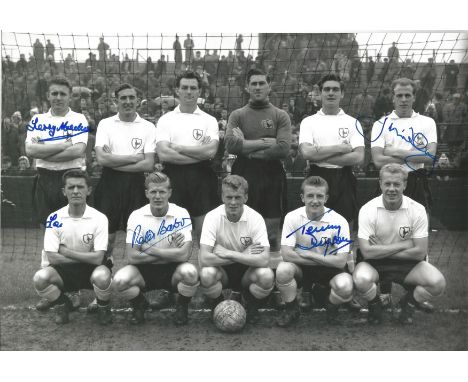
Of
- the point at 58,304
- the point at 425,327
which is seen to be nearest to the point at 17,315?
the point at 58,304

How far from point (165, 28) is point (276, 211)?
6.56 ft

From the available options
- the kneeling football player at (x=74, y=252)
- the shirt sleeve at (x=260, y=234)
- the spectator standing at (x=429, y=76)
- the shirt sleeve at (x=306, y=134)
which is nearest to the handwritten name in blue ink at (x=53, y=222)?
the kneeling football player at (x=74, y=252)

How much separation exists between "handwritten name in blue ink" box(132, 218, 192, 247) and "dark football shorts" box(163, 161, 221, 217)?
252 mm

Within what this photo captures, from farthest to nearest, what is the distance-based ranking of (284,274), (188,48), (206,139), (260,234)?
(188,48) → (206,139) → (260,234) → (284,274)

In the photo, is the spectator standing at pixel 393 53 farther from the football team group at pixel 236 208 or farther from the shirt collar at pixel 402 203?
the shirt collar at pixel 402 203

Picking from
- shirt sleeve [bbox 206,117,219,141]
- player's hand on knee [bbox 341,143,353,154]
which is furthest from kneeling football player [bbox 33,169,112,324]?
player's hand on knee [bbox 341,143,353,154]

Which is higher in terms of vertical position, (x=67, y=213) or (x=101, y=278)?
(x=67, y=213)

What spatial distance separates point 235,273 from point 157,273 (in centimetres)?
70

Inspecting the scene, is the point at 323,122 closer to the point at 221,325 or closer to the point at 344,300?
the point at 344,300

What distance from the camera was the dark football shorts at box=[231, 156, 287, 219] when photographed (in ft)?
16.8

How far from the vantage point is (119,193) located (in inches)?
203

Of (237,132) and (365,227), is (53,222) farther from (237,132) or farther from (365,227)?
(365,227)

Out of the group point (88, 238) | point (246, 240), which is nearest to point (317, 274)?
point (246, 240)
